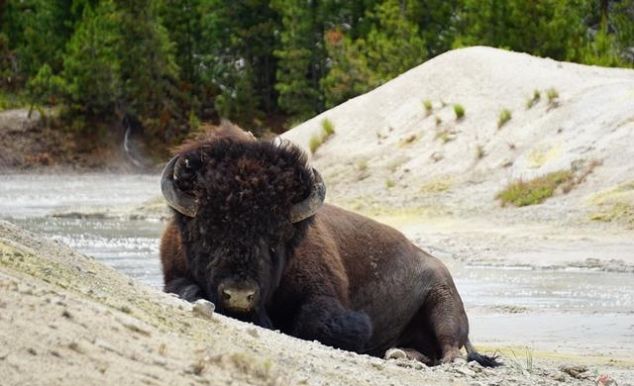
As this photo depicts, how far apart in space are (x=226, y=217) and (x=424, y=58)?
50.9 metres

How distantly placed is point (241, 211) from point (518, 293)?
30.3 ft

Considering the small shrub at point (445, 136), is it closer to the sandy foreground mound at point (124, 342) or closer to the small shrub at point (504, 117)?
the small shrub at point (504, 117)

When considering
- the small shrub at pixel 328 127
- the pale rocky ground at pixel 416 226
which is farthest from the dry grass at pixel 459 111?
the small shrub at pixel 328 127

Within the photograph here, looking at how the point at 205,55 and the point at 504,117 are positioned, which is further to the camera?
the point at 205,55

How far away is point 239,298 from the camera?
37.0 ft

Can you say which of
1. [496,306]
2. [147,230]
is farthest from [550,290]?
[147,230]

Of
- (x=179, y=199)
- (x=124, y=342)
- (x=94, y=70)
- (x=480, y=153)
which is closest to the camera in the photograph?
(x=124, y=342)

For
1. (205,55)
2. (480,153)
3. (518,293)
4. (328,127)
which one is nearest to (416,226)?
(480,153)

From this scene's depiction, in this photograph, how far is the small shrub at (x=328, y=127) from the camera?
42.5 m

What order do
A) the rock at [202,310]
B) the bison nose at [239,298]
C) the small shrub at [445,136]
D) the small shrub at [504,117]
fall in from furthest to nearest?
the small shrub at [445,136] < the small shrub at [504,117] < the bison nose at [239,298] < the rock at [202,310]

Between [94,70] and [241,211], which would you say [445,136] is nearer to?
[241,211]

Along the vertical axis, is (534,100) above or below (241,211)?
below

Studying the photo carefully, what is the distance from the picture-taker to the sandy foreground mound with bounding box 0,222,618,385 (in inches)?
257

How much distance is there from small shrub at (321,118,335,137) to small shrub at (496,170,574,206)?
10.9 m
